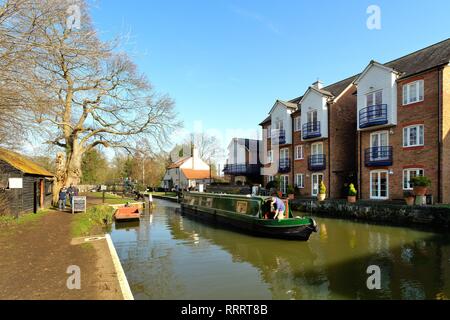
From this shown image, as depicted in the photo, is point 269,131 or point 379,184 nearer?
point 379,184

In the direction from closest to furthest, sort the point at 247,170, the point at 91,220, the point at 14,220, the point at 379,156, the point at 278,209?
the point at 14,220, the point at 278,209, the point at 91,220, the point at 379,156, the point at 247,170

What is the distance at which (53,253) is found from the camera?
8414mm

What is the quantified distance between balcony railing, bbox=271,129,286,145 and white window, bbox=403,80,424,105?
12.4 m

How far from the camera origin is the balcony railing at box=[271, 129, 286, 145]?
3038cm

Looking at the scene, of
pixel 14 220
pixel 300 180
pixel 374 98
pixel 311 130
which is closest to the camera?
pixel 14 220

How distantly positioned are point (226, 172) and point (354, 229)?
81.7 feet

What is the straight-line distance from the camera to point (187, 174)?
53.4 meters

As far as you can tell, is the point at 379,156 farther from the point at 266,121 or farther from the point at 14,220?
the point at 14,220

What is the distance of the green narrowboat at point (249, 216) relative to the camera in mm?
12617

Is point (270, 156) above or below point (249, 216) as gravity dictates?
above

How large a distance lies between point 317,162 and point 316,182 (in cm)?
183

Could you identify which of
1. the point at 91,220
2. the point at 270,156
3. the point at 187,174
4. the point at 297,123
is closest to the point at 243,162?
the point at 270,156

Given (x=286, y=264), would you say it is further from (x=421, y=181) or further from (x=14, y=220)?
(x=14, y=220)

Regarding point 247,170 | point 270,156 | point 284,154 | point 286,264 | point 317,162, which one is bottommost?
point 286,264
